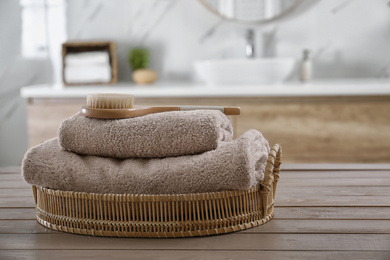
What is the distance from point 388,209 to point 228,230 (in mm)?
311

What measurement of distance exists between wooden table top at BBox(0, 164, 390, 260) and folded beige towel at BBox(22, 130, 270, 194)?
7cm

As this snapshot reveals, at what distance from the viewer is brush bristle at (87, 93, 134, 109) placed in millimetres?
749

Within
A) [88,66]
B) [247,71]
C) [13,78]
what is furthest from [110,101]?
[13,78]

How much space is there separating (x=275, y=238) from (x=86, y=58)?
6.90 ft

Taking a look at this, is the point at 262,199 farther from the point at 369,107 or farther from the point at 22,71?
the point at 22,71

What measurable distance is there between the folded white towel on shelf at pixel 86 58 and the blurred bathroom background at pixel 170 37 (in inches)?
8.9

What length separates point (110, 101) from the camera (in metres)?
0.75

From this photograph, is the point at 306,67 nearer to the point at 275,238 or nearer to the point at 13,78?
the point at 13,78

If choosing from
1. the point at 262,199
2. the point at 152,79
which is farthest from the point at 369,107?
the point at 262,199

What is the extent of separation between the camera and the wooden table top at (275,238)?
0.62 meters

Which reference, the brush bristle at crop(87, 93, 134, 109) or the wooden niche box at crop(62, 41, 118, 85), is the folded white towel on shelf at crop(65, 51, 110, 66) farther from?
the brush bristle at crop(87, 93, 134, 109)

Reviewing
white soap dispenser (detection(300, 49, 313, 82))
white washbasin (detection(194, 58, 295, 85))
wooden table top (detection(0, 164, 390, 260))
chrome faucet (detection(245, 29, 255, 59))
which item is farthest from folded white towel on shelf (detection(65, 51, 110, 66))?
wooden table top (detection(0, 164, 390, 260))

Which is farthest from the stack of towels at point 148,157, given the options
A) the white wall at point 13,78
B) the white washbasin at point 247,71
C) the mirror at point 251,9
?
the white wall at point 13,78

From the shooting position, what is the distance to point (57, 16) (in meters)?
2.81
